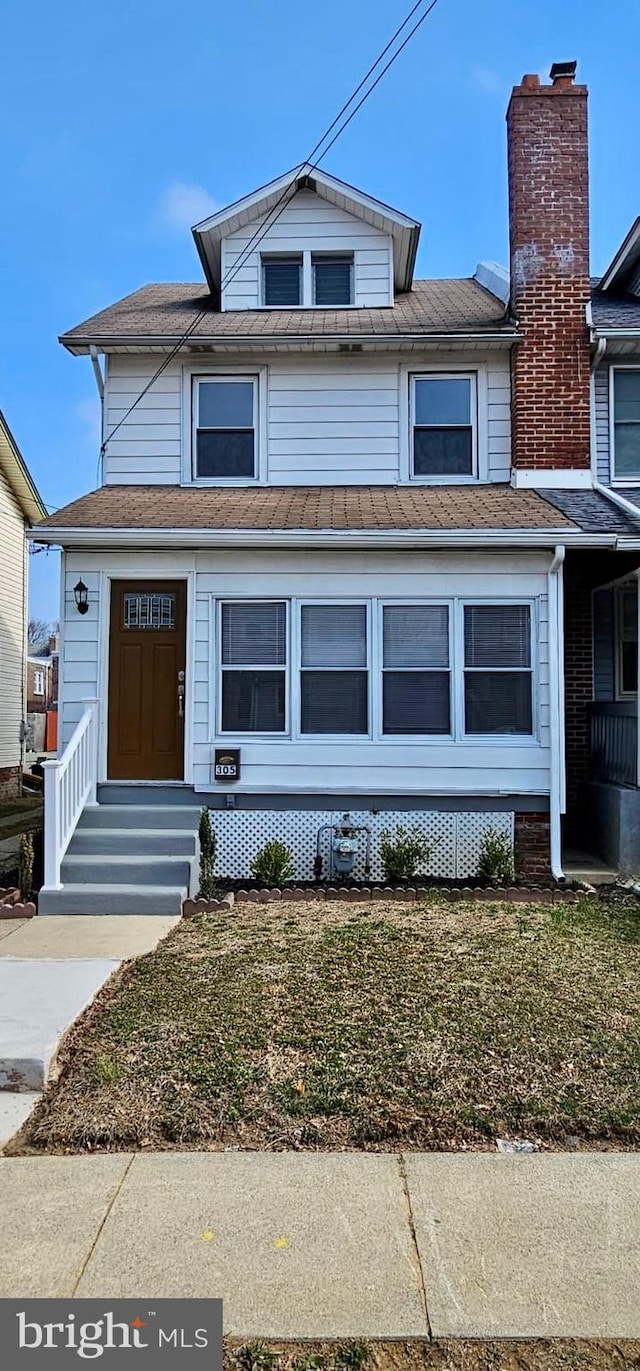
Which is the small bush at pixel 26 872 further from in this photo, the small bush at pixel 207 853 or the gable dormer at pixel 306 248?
the gable dormer at pixel 306 248

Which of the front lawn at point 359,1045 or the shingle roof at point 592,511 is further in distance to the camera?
the shingle roof at point 592,511

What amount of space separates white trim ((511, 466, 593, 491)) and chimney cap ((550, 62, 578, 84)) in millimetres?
4616

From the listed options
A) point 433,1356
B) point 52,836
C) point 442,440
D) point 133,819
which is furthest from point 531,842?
point 433,1356

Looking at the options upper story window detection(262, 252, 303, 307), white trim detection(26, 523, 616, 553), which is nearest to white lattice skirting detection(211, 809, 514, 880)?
white trim detection(26, 523, 616, 553)

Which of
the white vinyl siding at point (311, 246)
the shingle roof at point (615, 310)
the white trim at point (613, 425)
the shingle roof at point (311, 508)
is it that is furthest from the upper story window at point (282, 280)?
the white trim at point (613, 425)

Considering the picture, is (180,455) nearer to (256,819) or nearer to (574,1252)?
(256,819)

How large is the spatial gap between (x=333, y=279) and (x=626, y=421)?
4.03 metres

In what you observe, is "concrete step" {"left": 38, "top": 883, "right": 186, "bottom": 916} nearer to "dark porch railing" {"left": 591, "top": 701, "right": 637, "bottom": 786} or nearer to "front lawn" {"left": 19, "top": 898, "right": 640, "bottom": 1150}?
"front lawn" {"left": 19, "top": 898, "right": 640, "bottom": 1150}

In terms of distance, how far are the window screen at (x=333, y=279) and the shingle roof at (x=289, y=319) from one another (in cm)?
31

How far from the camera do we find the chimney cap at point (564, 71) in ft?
31.7

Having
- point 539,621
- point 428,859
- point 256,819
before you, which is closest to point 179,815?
point 256,819

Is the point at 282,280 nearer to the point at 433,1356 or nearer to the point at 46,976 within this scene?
the point at 46,976

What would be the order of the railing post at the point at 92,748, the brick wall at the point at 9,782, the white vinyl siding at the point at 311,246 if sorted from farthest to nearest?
the brick wall at the point at 9,782 → the white vinyl siding at the point at 311,246 → the railing post at the point at 92,748

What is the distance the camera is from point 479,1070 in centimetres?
380
